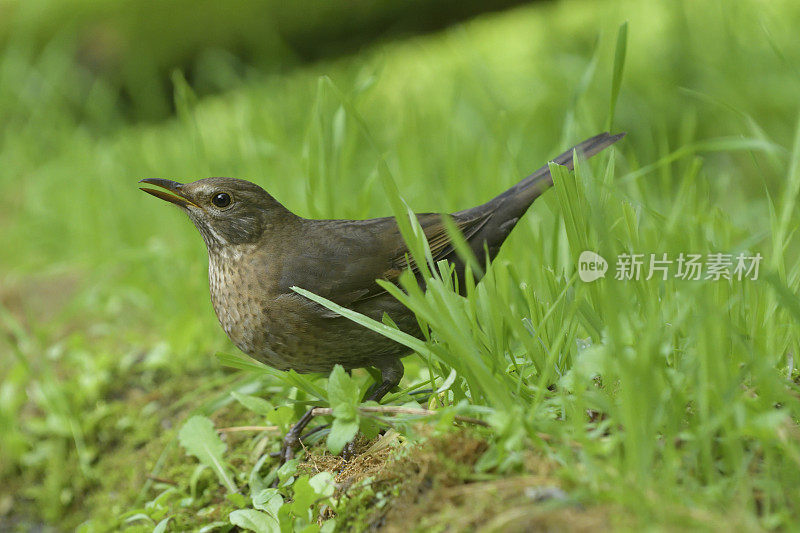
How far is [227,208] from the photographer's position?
109 inches

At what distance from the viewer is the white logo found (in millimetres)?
1930

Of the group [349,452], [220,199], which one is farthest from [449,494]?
[220,199]

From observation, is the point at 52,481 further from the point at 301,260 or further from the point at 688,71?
the point at 688,71

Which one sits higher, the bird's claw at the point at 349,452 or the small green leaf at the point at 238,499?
the bird's claw at the point at 349,452

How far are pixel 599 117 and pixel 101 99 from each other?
4565 millimetres

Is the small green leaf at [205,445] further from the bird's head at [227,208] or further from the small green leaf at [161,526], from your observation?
the bird's head at [227,208]

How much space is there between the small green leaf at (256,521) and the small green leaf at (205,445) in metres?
0.38

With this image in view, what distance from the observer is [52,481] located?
10.8 ft

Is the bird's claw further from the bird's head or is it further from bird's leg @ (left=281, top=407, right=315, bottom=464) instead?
the bird's head

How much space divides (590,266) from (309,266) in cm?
104

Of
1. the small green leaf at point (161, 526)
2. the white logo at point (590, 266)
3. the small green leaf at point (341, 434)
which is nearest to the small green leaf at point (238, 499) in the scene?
the small green leaf at point (161, 526)

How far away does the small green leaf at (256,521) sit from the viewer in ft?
6.60

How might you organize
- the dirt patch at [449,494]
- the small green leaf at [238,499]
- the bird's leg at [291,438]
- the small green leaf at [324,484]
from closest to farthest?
the dirt patch at [449,494] < the small green leaf at [324,484] < the small green leaf at [238,499] < the bird's leg at [291,438]

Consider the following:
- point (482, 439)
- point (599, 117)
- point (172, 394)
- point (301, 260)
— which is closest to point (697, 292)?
point (482, 439)
